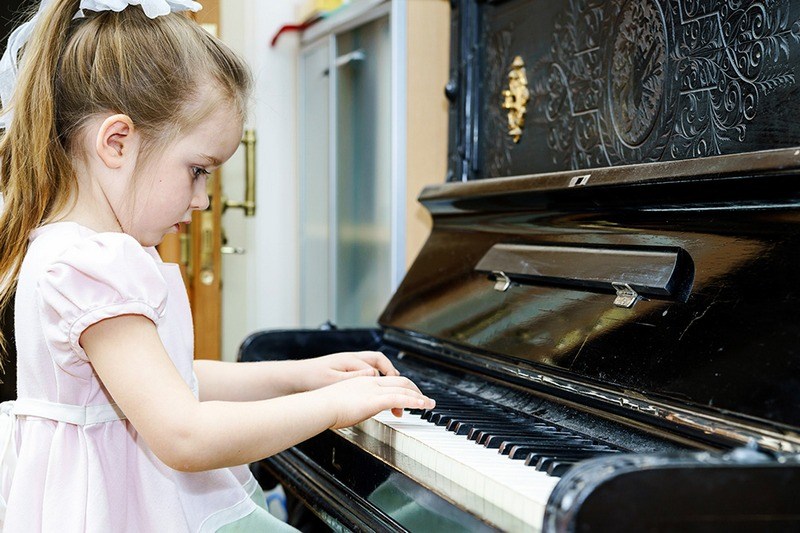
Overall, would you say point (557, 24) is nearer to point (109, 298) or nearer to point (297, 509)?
point (109, 298)

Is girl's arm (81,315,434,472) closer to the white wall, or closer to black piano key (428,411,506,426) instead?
black piano key (428,411,506,426)

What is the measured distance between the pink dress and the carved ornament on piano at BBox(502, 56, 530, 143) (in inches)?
33.3

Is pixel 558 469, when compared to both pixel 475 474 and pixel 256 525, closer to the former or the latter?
pixel 475 474

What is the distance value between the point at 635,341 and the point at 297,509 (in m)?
1.10

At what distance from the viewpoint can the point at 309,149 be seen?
306 centimetres

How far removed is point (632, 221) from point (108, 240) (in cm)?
70

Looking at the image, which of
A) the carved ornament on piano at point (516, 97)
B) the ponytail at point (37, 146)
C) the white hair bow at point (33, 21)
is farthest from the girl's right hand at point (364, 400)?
the carved ornament on piano at point (516, 97)

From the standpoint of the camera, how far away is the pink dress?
101 centimetres

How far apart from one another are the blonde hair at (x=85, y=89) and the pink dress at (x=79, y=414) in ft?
0.20

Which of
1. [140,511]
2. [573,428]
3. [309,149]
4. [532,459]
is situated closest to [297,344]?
[140,511]

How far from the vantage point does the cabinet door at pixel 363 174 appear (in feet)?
8.02

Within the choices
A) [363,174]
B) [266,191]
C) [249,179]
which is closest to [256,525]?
[363,174]

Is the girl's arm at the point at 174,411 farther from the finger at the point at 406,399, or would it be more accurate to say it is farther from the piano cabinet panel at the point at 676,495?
the piano cabinet panel at the point at 676,495

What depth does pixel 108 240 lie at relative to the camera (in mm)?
1037
